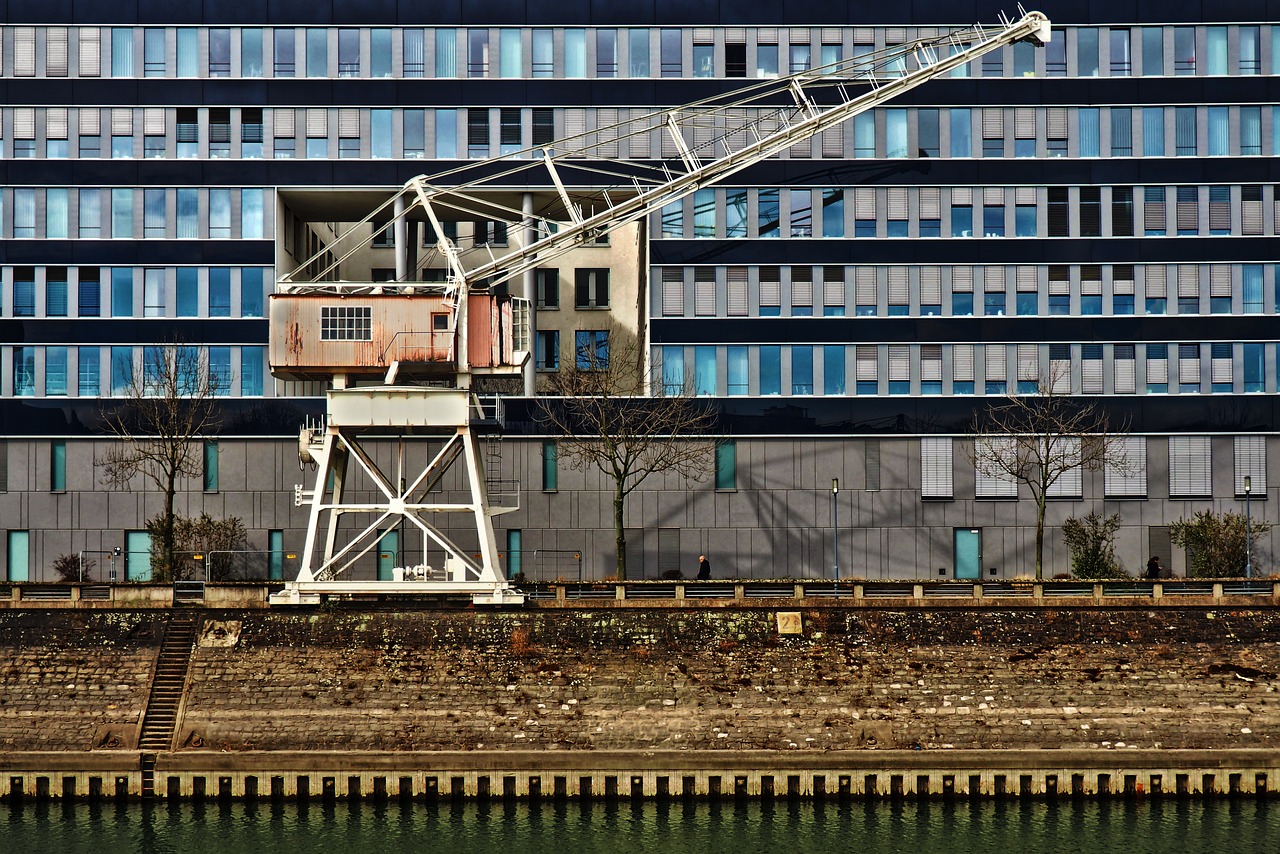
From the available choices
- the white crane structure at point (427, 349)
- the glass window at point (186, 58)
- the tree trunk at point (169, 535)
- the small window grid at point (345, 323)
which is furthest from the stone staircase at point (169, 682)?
the glass window at point (186, 58)

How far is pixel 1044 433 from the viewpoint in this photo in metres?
65.4

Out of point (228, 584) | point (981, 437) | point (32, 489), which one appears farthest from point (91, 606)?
point (981, 437)

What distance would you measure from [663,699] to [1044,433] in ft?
83.3

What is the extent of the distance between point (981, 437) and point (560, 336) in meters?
20.0

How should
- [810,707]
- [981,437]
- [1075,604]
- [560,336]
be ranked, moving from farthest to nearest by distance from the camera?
[560,336] < [981,437] < [1075,604] < [810,707]

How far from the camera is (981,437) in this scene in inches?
2638

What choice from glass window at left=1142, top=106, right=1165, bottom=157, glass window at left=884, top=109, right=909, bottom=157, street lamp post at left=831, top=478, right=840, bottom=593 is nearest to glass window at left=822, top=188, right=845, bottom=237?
glass window at left=884, top=109, right=909, bottom=157

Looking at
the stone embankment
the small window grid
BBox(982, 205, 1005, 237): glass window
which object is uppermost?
BBox(982, 205, 1005, 237): glass window

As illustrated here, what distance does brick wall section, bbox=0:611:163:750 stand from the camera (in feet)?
155

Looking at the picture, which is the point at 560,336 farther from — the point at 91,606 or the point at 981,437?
the point at 91,606

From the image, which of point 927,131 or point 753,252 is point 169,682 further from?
point 927,131

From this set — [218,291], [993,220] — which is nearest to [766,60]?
[993,220]

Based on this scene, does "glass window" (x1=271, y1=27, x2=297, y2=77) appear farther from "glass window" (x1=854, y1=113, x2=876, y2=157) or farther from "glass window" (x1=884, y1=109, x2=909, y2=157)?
"glass window" (x1=884, y1=109, x2=909, y2=157)

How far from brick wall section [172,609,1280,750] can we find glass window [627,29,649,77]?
28.0 metres
